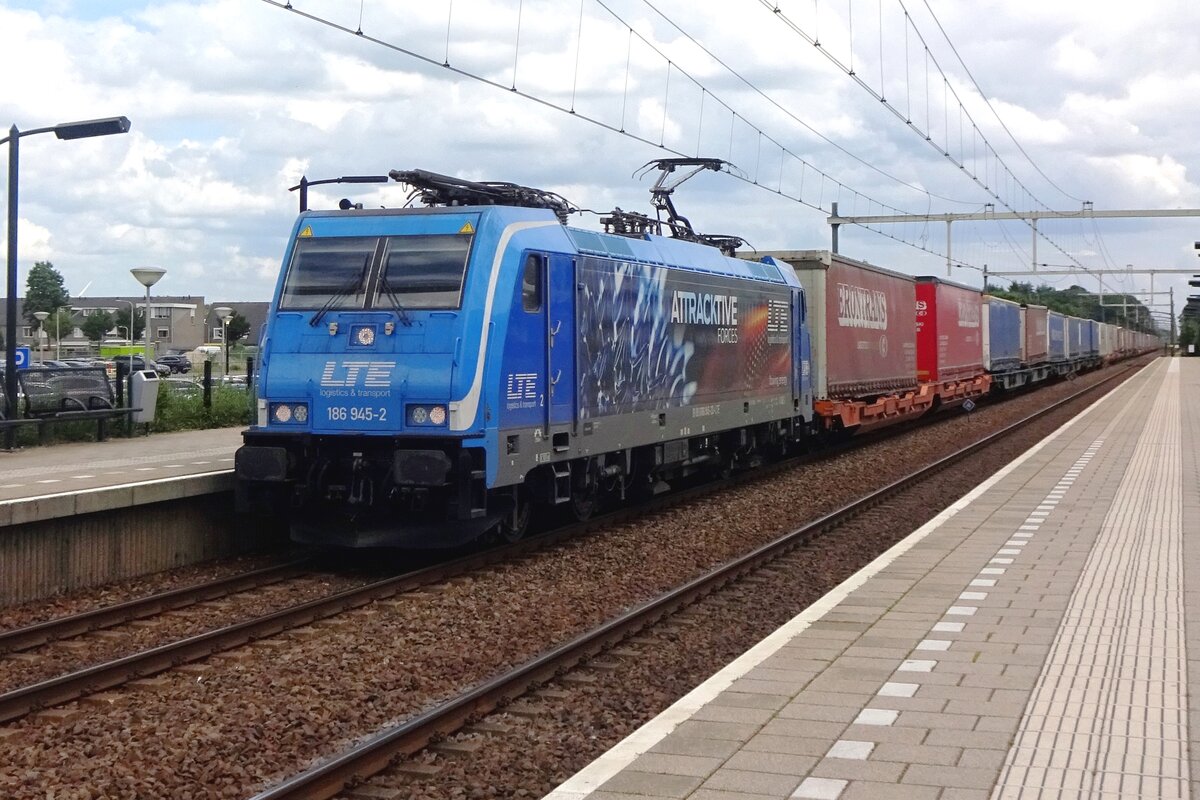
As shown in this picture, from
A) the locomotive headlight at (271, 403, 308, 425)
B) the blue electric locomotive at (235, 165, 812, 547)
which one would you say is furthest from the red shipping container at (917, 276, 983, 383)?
the locomotive headlight at (271, 403, 308, 425)

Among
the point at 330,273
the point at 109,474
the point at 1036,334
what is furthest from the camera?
the point at 1036,334

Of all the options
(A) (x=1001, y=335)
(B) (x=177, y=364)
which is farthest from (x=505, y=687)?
(B) (x=177, y=364)

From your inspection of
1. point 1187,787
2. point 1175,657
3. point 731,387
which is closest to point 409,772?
point 1187,787

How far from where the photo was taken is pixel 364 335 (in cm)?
1198

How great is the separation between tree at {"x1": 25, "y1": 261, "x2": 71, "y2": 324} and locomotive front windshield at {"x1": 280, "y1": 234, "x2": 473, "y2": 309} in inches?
2741

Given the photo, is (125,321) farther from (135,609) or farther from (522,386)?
(135,609)

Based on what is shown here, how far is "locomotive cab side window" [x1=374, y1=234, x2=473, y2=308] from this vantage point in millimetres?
11758

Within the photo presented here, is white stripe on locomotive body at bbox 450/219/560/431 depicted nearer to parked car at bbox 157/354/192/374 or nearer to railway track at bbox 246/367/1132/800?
railway track at bbox 246/367/1132/800

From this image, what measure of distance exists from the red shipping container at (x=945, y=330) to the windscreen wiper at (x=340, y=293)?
2124 cm

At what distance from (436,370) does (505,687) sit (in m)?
4.23

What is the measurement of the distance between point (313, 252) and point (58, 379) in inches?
295

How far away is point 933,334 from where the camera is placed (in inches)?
1258

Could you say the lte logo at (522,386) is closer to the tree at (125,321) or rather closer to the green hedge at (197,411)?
the green hedge at (197,411)

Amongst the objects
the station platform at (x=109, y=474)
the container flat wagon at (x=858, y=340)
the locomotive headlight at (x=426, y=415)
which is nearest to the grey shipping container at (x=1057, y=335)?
the container flat wagon at (x=858, y=340)
